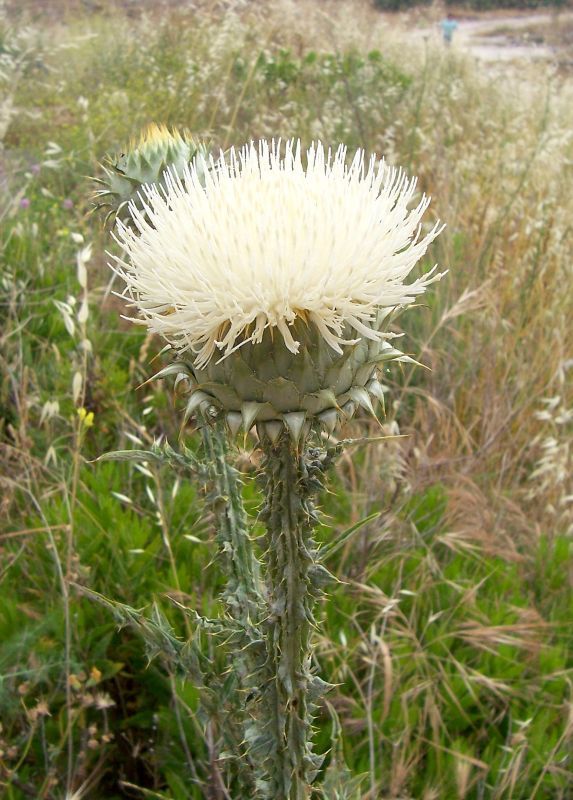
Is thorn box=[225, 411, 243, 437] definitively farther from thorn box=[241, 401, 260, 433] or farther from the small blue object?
the small blue object

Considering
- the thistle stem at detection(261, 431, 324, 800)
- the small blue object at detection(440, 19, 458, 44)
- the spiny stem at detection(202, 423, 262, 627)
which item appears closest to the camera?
the thistle stem at detection(261, 431, 324, 800)

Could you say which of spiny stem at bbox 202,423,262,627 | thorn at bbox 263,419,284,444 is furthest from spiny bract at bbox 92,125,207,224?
thorn at bbox 263,419,284,444

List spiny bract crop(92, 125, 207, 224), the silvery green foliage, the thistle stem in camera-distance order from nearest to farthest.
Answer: the thistle stem → the silvery green foliage → spiny bract crop(92, 125, 207, 224)

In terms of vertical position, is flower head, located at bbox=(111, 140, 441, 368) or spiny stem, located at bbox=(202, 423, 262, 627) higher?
flower head, located at bbox=(111, 140, 441, 368)

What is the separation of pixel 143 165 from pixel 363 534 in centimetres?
172

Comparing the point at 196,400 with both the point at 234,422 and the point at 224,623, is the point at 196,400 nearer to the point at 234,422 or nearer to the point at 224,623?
the point at 234,422

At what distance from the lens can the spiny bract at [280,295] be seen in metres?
1.36

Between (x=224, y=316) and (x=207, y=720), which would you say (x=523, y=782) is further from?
(x=224, y=316)

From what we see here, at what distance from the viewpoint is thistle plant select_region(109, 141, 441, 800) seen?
4.49 ft

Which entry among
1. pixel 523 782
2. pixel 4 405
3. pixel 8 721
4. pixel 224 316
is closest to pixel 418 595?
pixel 523 782

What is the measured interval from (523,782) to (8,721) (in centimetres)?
166

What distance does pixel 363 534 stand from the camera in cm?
300

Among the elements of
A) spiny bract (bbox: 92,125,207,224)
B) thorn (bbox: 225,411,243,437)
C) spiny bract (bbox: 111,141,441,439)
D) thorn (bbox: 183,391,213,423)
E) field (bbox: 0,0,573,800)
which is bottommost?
field (bbox: 0,0,573,800)

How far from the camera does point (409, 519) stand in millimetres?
3072
